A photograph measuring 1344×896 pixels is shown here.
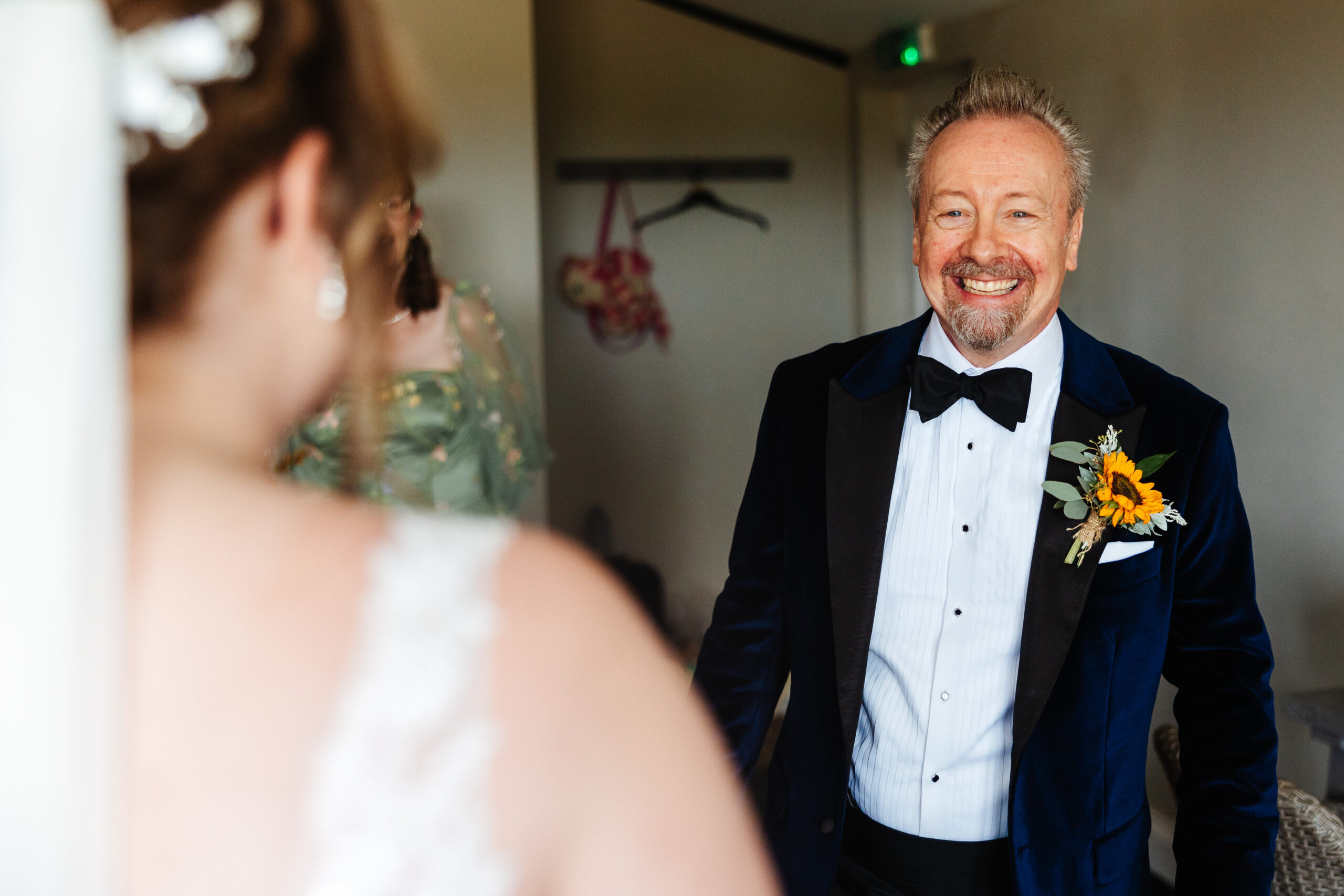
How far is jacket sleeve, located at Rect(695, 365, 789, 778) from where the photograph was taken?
1.64 metres

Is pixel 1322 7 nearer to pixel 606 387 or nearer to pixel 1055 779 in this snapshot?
pixel 1055 779

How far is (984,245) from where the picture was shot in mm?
1643

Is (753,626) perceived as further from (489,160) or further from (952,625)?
(489,160)

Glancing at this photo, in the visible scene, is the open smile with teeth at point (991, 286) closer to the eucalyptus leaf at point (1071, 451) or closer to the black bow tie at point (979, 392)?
the black bow tie at point (979, 392)

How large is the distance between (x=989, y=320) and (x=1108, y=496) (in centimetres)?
36

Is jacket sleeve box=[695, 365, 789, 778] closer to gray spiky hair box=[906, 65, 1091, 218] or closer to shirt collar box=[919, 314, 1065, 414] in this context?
shirt collar box=[919, 314, 1065, 414]

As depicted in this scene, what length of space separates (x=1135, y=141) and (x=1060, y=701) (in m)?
2.60

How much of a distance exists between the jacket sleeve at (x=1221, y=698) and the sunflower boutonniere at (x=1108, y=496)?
0.22ft

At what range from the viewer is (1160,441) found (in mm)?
1521

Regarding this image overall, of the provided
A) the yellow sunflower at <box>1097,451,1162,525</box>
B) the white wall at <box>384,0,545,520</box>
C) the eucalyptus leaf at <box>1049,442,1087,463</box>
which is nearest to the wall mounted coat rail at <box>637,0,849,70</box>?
the white wall at <box>384,0,545,520</box>

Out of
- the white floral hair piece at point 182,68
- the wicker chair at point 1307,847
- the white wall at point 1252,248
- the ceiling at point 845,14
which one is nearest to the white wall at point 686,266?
the ceiling at point 845,14

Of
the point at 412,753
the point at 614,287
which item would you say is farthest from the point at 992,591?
the point at 614,287

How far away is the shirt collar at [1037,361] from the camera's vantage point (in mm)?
1672

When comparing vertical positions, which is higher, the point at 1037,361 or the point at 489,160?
the point at 489,160
